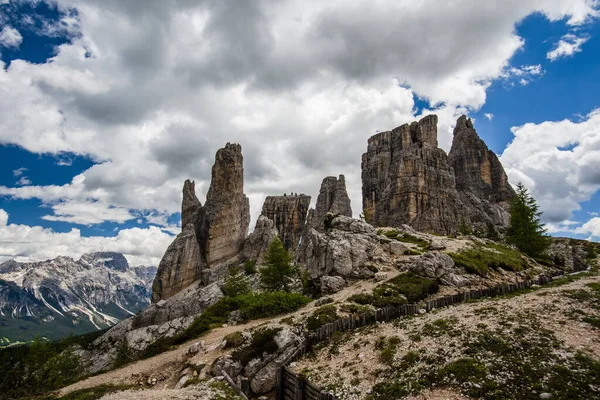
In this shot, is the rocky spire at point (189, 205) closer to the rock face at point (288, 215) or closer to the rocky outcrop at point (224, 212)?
the rocky outcrop at point (224, 212)

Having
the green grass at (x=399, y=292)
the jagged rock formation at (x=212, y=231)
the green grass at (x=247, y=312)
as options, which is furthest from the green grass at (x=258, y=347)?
the jagged rock formation at (x=212, y=231)

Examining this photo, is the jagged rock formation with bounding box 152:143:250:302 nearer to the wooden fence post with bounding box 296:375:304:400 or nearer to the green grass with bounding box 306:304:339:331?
the green grass with bounding box 306:304:339:331

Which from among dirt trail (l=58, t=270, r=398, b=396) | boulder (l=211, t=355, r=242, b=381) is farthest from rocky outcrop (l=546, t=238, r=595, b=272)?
boulder (l=211, t=355, r=242, b=381)

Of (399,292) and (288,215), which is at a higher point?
(288,215)

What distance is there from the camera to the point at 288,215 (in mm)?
132875

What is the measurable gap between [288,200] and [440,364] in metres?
120

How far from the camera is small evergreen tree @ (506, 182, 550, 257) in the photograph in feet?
188

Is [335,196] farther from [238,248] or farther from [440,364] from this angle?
[440,364]

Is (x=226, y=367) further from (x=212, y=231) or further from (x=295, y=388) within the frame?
(x=212, y=231)

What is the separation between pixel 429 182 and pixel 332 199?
3811cm

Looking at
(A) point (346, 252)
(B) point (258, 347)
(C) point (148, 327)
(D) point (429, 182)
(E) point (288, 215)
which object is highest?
(D) point (429, 182)

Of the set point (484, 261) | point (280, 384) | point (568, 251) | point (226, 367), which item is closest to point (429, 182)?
point (568, 251)

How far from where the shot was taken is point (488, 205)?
401 ft

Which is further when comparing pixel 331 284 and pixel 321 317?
pixel 331 284
